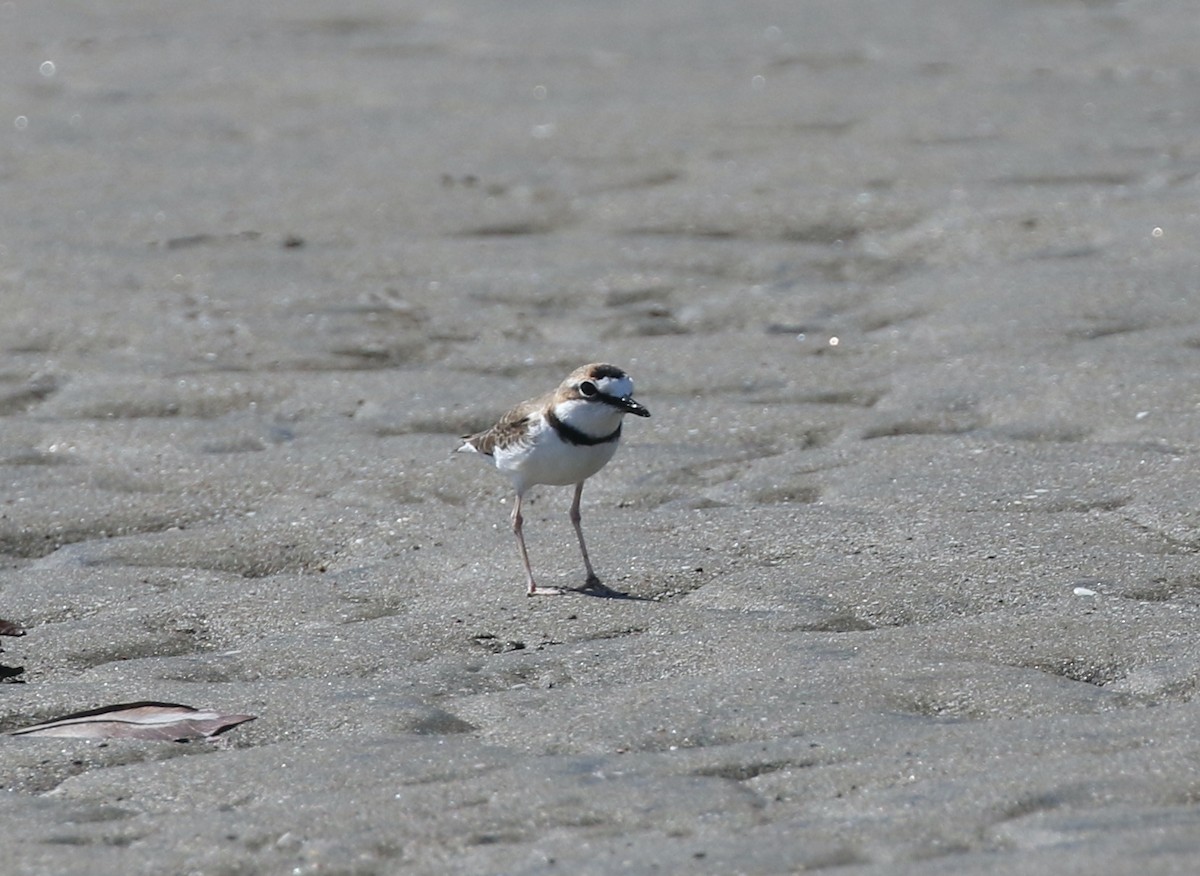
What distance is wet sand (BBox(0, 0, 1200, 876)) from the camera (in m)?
3.66

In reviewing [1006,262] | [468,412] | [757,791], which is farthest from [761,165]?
[757,791]

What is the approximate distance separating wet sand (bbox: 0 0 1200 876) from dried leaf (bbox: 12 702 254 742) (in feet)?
0.21

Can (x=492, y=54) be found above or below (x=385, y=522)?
above

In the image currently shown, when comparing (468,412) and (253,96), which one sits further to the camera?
(253,96)

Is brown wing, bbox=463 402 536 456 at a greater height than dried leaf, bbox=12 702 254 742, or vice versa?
brown wing, bbox=463 402 536 456

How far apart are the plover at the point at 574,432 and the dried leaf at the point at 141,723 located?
1309 mm

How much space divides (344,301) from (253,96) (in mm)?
3782

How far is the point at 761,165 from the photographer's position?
9.26m

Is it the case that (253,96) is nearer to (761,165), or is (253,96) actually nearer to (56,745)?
(761,165)

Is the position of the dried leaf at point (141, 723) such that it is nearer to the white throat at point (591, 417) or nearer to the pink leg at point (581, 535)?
the pink leg at point (581, 535)

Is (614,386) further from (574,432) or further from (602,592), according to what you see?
(602,592)

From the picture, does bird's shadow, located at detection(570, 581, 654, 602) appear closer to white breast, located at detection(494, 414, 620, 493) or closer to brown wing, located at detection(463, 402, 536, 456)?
white breast, located at detection(494, 414, 620, 493)

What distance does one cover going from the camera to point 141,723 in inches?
162

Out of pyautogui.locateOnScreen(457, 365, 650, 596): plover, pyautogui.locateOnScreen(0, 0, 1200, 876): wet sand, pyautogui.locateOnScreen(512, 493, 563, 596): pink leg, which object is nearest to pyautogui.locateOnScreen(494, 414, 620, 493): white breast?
pyautogui.locateOnScreen(457, 365, 650, 596): plover
